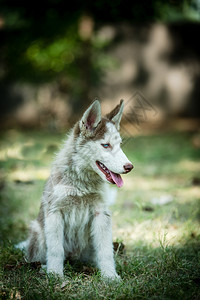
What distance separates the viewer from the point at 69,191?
294 centimetres

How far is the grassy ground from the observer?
254 cm

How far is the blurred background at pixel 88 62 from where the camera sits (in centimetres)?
846

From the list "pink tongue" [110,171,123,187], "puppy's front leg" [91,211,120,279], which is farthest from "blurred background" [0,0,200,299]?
"pink tongue" [110,171,123,187]

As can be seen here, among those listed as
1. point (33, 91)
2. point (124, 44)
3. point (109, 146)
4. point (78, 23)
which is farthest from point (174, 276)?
point (124, 44)

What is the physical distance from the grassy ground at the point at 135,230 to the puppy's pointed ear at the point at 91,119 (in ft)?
3.94

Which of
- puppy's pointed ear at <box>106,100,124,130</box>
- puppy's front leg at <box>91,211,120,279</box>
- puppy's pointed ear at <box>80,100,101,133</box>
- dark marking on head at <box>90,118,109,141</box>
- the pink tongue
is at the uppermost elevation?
puppy's pointed ear at <box>106,100,124,130</box>

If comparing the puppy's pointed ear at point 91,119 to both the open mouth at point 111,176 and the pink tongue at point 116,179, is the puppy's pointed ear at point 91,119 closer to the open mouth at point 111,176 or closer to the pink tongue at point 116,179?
the open mouth at point 111,176

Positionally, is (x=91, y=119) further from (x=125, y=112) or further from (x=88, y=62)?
(x=88, y=62)

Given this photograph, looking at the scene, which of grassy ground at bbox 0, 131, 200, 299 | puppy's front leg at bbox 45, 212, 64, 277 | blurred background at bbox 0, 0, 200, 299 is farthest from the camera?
blurred background at bbox 0, 0, 200, 299

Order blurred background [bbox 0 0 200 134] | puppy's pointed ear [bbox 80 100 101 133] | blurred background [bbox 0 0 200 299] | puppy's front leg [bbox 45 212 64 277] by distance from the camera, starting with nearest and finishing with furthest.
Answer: puppy's front leg [bbox 45 212 64 277] → puppy's pointed ear [bbox 80 100 101 133] → blurred background [bbox 0 0 200 299] → blurred background [bbox 0 0 200 134]

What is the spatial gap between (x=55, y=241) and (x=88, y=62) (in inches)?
276

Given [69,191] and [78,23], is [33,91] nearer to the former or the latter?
[78,23]

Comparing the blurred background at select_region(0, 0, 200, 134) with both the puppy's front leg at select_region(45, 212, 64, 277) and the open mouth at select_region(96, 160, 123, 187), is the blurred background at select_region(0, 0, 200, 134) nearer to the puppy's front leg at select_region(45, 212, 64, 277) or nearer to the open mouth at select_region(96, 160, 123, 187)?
the open mouth at select_region(96, 160, 123, 187)

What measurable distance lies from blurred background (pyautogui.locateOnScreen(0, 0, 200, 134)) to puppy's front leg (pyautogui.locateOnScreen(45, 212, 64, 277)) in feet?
12.7
